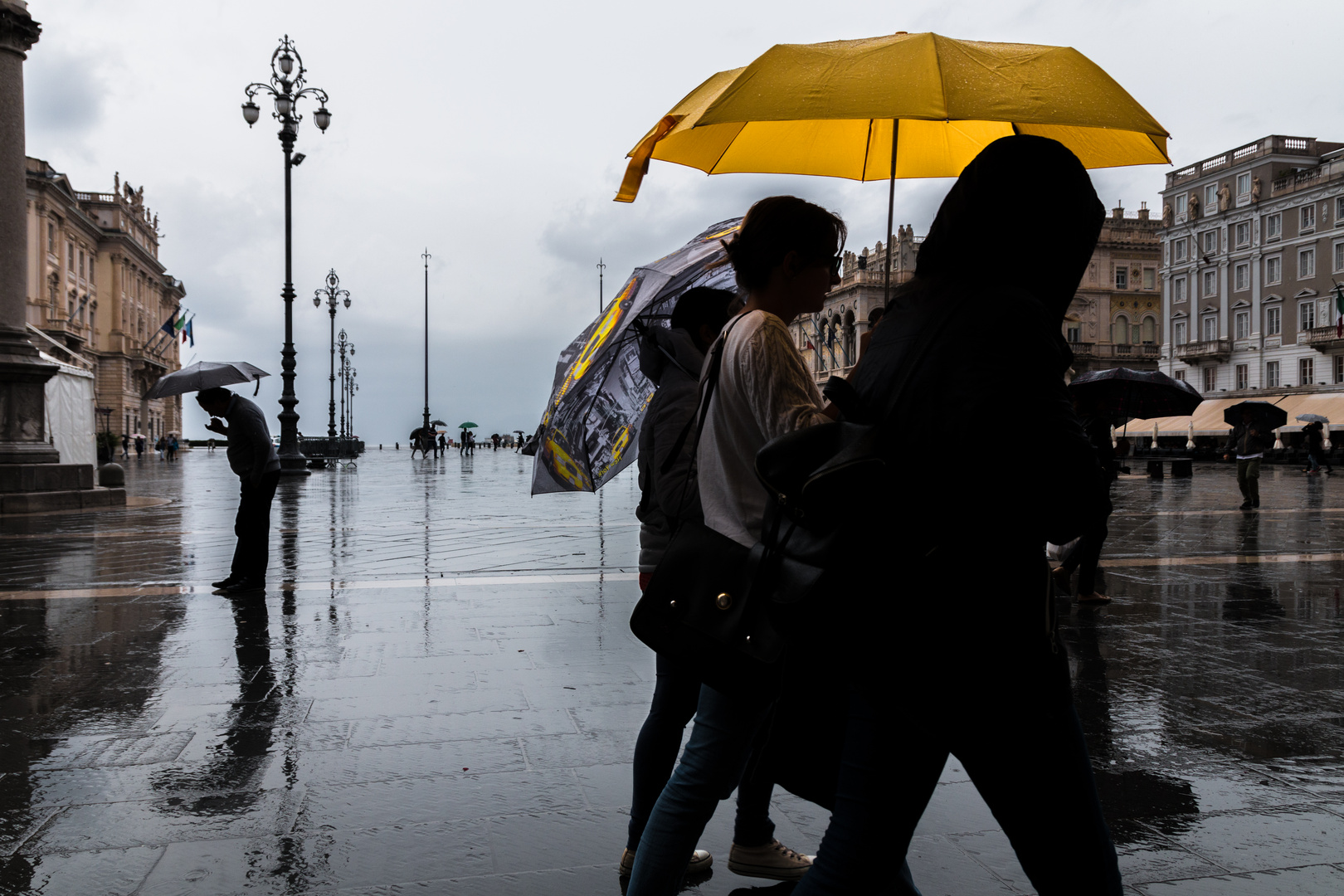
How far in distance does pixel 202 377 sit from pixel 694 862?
646cm

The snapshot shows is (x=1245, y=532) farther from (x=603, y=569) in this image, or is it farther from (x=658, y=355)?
(x=658, y=355)

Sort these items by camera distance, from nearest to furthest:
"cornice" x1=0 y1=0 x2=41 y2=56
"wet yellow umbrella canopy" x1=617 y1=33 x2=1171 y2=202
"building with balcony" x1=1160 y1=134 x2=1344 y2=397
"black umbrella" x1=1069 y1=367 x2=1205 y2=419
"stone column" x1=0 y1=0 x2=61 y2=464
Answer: "wet yellow umbrella canopy" x1=617 y1=33 x2=1171 y2=202
"black umbrella" x1=1069 y1=367 x2=1205 y2=419
"cornice" x1=0 y1=0 x2=41 y2=56
"stone column" x1=0 y1=0 x2=61 y2=464
"building with balcony" x1=1160 y1=134 x2=1344 y2=397

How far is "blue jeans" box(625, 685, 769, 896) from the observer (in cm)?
211

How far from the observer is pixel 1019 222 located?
5.35 ft

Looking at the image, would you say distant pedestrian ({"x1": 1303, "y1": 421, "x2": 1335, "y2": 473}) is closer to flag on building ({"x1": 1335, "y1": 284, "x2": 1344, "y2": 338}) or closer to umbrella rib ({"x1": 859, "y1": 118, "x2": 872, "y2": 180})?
flag on building ({"x1": 1335, "y1": 284, "x2": 1344, "y2": 338})

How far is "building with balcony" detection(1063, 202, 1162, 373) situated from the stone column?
Result: 6774 centimetres

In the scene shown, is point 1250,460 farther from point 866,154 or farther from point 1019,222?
point 1019,222

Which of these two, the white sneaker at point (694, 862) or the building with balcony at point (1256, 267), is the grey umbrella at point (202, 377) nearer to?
the white sneaker at point (694, 862)

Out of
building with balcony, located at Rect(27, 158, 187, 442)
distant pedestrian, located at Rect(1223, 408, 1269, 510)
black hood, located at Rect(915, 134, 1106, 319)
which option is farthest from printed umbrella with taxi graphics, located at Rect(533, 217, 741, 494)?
building with balcony, located at Rect(27, 158, 187, 442)

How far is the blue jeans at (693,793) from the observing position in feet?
6.92

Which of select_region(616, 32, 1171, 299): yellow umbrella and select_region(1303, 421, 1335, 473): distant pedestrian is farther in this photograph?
select_region(1303, 421, 1335, 473): distant pedestrian

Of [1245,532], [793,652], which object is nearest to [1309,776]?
[793,652]

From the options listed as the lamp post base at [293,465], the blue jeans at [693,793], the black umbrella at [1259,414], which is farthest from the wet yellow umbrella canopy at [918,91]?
the lamp post base at [293,465]

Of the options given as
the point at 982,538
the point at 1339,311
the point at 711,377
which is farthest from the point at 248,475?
the point at 1339,311
